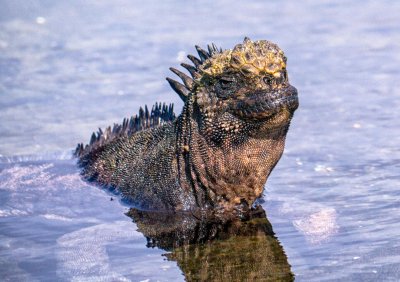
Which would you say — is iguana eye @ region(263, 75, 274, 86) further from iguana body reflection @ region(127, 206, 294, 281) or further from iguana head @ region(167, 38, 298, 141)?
iguana body reflection @ region(127, 206, 294, 281)

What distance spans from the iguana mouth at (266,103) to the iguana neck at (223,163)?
22 centimetres

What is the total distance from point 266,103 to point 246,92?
0.80 ft

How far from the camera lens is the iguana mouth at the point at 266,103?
8.15 metres

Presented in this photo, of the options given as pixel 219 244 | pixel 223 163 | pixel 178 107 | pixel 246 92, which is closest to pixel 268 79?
pixel 246 92

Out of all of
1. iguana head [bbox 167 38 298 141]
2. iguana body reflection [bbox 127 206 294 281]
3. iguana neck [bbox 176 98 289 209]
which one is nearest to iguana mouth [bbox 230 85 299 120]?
iguana head [bbox 167 38 298 141]

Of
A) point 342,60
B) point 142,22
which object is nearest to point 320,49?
point 342,60

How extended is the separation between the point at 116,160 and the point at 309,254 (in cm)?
252

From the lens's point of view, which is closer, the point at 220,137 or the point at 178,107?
the point at 220,137

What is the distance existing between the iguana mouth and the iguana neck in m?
0.22

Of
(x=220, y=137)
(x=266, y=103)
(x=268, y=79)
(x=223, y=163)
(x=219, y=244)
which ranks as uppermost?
(x=268, y=79)

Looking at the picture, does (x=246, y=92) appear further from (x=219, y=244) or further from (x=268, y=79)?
(x=219, y=244)

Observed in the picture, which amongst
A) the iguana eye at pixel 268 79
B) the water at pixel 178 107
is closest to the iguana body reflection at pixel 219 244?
the water at pixel 178 107

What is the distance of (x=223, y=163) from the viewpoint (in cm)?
857

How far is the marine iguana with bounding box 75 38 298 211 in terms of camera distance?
827 centimetres
